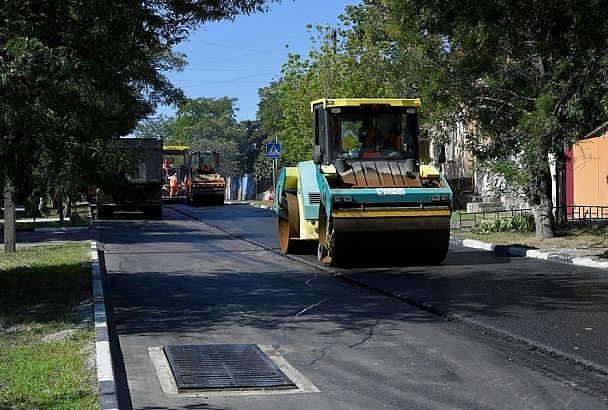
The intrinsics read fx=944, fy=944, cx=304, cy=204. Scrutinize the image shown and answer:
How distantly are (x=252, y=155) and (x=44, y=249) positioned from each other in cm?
8354

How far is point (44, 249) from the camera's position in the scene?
65.7 feet

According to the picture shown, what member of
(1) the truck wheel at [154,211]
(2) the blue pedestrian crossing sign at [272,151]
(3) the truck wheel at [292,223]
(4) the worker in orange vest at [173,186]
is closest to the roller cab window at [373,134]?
(3) the truck wheel at [292,223]

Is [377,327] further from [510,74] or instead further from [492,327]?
[510,74]

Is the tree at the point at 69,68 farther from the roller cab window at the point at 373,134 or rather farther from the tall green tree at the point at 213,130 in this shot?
the tall green tree at the point at 213,130

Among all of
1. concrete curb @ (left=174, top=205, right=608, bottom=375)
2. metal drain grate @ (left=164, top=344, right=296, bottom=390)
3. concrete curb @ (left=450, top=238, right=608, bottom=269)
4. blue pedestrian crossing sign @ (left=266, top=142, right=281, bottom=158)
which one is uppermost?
blue pedestrian crossing sign @ (left=266, top=142, right=281, bottom=158)

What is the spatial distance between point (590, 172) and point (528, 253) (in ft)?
34.8

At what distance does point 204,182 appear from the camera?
4834 centimetres

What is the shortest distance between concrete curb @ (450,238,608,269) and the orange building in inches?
254

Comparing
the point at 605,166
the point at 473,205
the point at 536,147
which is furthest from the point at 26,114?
the point at 473,205

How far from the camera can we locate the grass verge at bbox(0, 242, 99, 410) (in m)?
6.86

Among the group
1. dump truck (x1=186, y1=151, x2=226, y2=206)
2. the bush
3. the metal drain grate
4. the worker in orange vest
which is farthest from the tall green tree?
the metal drain grate

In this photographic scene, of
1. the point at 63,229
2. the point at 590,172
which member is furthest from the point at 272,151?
the point at 590,172

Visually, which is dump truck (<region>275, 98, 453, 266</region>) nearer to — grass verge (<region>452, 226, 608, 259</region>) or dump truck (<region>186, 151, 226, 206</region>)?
grass verge (<region>452, 226, 608, 259</region>)

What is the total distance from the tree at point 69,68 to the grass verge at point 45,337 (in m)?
1.59
